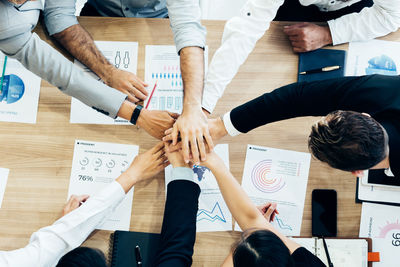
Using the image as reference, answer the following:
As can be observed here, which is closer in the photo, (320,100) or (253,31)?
(320,100)

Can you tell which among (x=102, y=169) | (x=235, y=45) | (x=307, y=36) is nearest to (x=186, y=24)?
(x=235, y=45)

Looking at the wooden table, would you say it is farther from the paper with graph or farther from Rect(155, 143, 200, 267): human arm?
Rect(155, 143, 200, 267): human arm

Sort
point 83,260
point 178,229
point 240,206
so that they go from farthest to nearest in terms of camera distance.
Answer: point 240,206 < point 178,229 < point 83,260

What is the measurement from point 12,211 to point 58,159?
Result: 23cm

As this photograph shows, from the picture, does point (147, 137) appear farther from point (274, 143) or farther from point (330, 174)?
point (330, 174)

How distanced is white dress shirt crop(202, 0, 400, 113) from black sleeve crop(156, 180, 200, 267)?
0.34m

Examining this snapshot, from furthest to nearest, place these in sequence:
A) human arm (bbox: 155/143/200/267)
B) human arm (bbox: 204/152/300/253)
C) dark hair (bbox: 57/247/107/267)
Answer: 1. human arm (bbox: 204/152/300/253)
2. human arm (bbox: 155/143/200/267)
3. dark hair (bbox: 57/247/107/267)

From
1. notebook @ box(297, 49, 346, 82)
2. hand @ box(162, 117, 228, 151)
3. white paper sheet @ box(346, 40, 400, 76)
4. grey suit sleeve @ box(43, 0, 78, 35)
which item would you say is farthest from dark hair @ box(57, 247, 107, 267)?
white paper sheet @ box(346, 40, 400, 76)

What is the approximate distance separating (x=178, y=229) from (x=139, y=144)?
37cm

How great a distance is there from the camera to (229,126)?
3.66 ft

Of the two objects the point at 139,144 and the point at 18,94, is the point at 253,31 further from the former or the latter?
the point at 18,94

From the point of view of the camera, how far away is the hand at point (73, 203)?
110 cm

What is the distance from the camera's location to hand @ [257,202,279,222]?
3.65 feet

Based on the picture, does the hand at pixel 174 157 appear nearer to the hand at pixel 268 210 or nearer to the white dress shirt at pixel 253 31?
the white dress shirt at pixel 253 31
